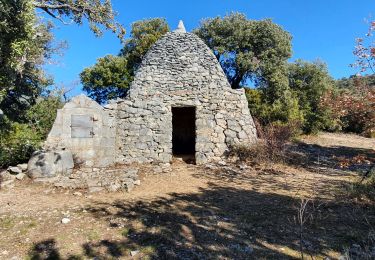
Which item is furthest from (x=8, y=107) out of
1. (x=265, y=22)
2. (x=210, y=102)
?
(x=265, y=22)

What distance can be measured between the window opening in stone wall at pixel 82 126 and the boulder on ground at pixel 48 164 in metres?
0.87

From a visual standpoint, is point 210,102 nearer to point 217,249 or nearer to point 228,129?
point 228,129

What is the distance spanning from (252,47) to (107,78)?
8542mm

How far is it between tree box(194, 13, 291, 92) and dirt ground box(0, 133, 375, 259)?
32.5ft

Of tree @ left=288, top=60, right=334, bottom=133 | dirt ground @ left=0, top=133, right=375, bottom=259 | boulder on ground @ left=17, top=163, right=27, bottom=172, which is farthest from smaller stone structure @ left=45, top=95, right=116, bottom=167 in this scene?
tree @ left=288, top=60, right=334, bottom=133

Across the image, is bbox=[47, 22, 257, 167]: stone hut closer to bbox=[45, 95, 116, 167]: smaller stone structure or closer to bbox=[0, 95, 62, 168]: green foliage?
bbox=[45, 95, 116, 167]: smaller stone structure

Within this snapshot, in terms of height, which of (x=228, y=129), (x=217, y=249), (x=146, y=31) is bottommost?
(x=217, y=249)

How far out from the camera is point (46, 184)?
7.25 metres

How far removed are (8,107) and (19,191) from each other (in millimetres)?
6950

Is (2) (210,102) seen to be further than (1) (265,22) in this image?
No

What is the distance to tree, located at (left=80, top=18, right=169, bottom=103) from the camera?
1820 cm

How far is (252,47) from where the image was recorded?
57.2ft

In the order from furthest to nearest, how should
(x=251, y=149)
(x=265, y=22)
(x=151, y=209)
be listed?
(x=265, y=22) → (x=251, y=149) → (x=151, y=209)

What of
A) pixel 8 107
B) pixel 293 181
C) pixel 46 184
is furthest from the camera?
pixel 8 107
